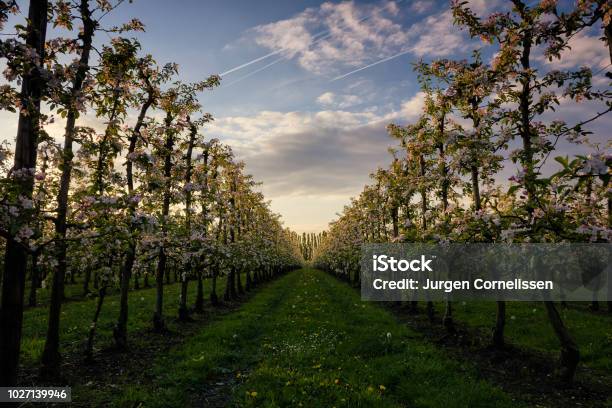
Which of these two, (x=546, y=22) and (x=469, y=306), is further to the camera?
(x=469, y=306)

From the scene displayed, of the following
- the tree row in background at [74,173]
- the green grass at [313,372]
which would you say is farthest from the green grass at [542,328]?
the tree row in background at [74,173]

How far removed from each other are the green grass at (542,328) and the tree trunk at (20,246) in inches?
643

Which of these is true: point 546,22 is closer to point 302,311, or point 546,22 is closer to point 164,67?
point 164,67

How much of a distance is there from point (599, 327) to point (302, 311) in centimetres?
1555

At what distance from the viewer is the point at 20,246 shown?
7.22 meters

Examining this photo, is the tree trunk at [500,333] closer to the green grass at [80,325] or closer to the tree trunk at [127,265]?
the tree trunk at [127,265]

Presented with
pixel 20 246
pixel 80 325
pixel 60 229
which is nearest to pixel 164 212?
pixel 80 325

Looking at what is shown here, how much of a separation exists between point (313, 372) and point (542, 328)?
13322 millimetres

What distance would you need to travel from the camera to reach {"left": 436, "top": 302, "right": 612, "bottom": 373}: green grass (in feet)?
48.9

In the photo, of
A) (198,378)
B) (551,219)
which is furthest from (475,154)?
(198,378)

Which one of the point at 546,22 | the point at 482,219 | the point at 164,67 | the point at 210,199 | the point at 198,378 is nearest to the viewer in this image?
the point at 546,22

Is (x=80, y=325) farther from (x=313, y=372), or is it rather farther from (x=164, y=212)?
(x=313, y=372)

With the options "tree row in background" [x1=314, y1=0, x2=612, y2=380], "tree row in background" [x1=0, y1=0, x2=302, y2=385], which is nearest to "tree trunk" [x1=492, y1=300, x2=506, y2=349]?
"tree row in background" [x1=314, y1=0, x2=612, y2=380]

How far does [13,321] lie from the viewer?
739cm
